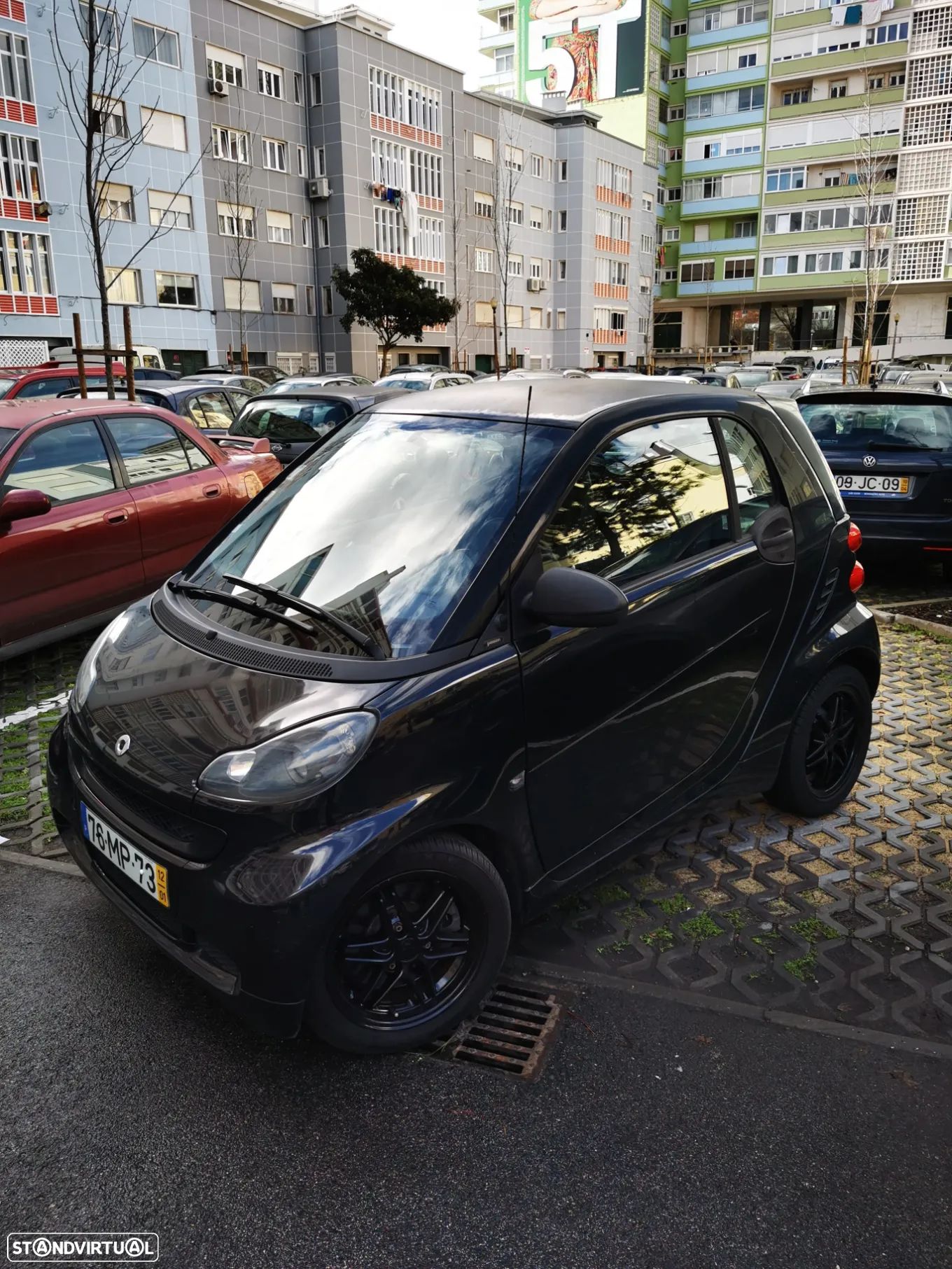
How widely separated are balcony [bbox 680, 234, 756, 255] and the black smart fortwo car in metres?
67.2

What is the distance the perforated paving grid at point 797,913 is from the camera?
306 centimetres

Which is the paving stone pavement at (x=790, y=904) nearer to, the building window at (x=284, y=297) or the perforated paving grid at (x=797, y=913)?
the perforated paving grid at (x=797, y=913)

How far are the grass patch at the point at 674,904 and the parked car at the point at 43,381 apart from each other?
11.8m

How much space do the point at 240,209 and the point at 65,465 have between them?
131ft

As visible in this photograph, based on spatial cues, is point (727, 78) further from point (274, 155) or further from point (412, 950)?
point (412, 950)

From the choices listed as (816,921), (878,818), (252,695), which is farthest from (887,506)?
(252,695)

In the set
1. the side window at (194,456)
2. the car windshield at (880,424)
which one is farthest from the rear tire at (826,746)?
the side window at (194,456)

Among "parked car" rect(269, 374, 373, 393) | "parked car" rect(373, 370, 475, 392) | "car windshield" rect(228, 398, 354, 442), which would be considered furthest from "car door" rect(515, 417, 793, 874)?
"parked car" rect(373, 370, 475, 392)

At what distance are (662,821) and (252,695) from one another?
152 centimetres

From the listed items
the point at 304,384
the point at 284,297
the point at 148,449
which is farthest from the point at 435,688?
the point at 284,297

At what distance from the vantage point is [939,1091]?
2629 millimetres

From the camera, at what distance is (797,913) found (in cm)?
349

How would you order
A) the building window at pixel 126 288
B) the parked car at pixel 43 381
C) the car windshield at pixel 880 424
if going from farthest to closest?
the building window at pixel 126 288 < the parked car at pixel 43 381 < the car windshield at pixel 880 424

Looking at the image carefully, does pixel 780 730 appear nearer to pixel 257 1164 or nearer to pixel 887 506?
pixel 257 1164
